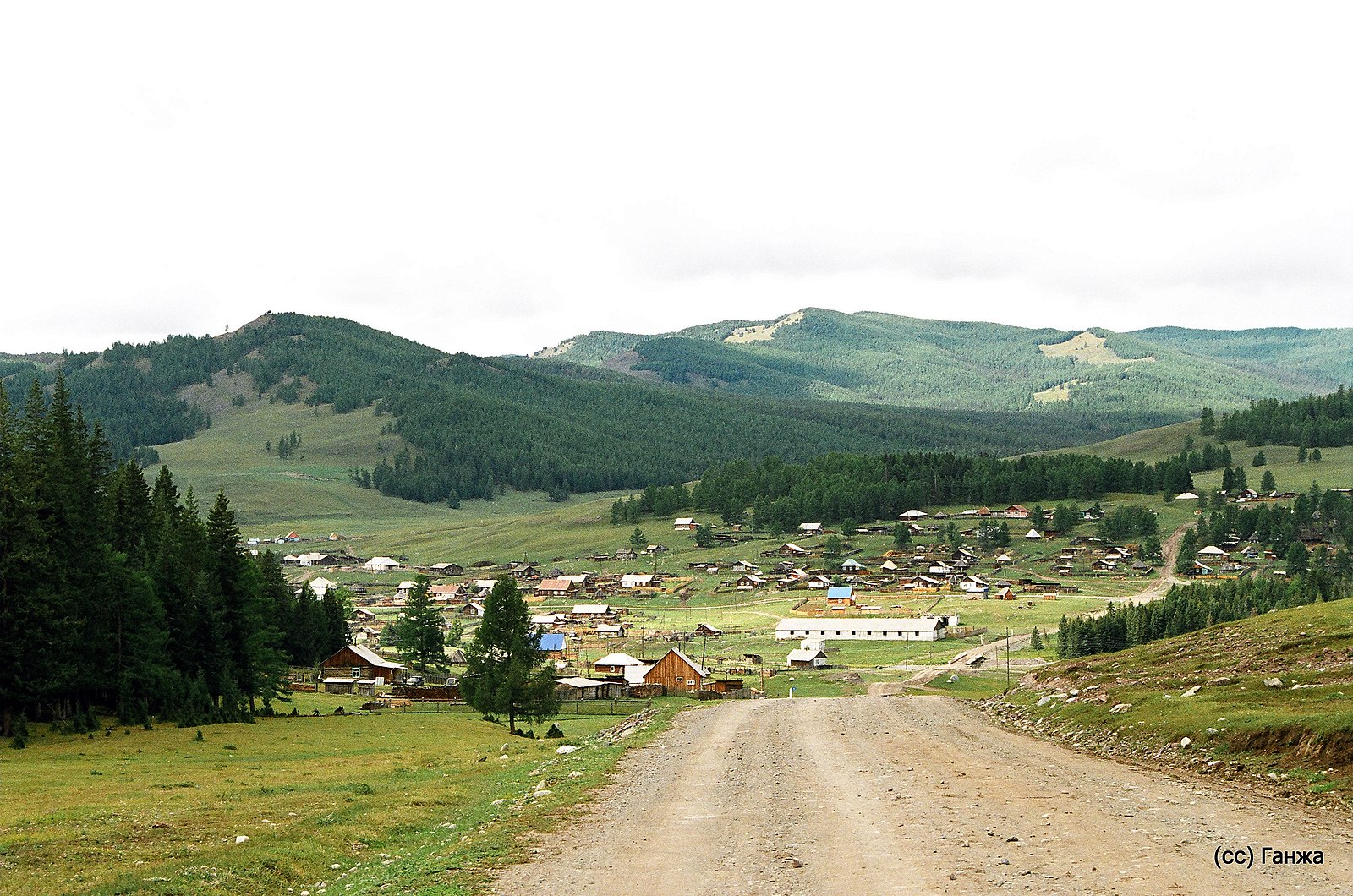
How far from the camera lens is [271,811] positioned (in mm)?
29594

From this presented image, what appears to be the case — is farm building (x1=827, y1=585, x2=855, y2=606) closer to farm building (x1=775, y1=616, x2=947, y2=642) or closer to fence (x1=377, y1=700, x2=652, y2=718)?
farm building (x1=775, y1=616, x2=947, y2=642)

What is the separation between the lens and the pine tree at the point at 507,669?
63281mm

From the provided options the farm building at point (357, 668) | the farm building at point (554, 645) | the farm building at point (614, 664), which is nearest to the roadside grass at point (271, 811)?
the farm building at point (357, 668)

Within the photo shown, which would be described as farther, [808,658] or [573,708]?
[808,658]

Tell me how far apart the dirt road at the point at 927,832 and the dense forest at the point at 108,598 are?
34184 mm

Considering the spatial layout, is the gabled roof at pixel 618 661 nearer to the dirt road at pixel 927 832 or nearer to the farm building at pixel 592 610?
the farm building at pixel 592 610

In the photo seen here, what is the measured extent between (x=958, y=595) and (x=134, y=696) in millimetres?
137803

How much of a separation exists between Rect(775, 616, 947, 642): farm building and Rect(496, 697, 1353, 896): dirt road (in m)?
112

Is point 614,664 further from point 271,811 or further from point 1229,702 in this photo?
point 271,811

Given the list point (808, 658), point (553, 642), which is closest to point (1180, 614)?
point (808, 658)

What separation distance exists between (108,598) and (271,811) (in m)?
35.3

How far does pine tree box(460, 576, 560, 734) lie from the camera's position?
6328cm

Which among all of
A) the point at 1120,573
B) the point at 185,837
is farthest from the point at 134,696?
the point at 1120,573

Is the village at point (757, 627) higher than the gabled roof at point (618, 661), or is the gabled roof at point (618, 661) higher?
the gabled roof at point (618, 661)
